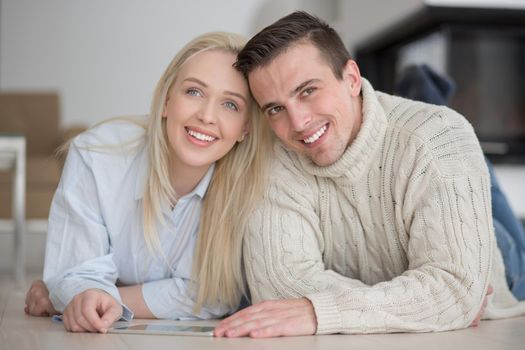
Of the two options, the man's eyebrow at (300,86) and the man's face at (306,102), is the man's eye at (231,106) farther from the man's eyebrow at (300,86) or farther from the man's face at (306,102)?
the man's eyebrow at (300,86)

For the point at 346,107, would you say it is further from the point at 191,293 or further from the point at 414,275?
the point at 191,293

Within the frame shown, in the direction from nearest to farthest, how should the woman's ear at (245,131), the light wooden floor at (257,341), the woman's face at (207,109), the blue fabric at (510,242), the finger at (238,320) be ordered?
the light wooden floor at (257,341)
the finger at (238,320)
the woman's face at (207,109)
the woman's ear at (245,131)
the blue fabric at (510,242)

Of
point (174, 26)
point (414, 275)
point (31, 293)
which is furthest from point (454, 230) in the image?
point (174, 26)

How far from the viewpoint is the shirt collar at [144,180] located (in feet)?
6.79

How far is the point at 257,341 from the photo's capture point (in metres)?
1.68

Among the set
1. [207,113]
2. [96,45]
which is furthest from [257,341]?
[96,45]

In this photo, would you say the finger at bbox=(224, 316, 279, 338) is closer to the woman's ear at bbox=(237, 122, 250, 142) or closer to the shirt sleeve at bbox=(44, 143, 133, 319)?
the shirt sleeve at bbox=(44, 143, 133, 319)

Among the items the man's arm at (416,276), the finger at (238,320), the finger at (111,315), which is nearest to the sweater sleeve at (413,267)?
the man's arm at (416,276)

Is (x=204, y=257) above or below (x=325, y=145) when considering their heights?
below

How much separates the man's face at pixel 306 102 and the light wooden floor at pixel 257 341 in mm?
448

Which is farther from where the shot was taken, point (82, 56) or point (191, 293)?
point (82, 56)

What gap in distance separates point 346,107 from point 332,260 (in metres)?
0.38

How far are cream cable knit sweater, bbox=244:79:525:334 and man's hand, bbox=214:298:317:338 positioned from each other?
25mm

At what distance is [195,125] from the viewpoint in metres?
1.99
